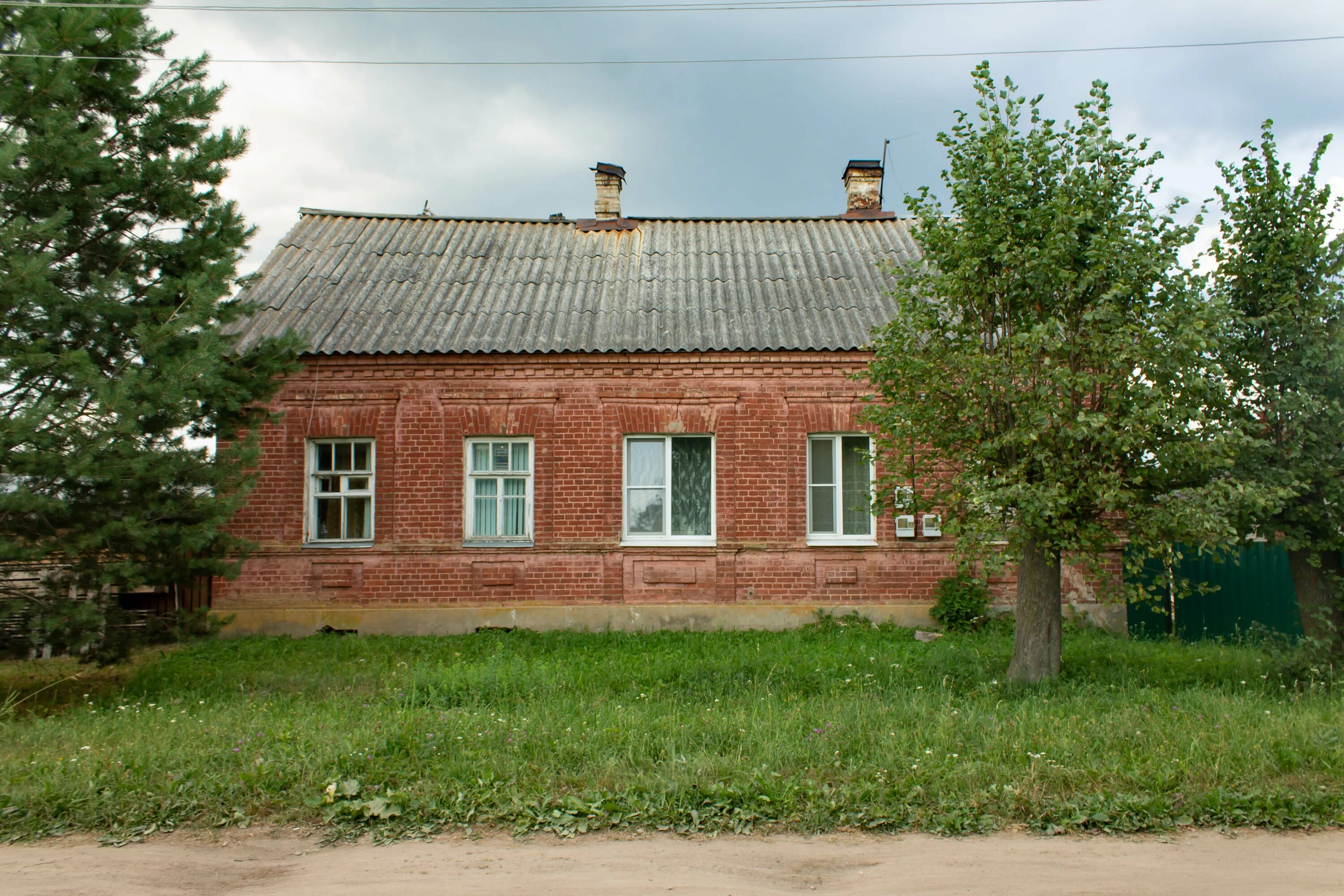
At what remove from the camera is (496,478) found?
1288cm

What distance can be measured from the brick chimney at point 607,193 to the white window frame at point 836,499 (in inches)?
250

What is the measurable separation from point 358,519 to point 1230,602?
1232 cm

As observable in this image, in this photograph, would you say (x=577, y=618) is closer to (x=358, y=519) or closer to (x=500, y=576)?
(x=500, y=576)

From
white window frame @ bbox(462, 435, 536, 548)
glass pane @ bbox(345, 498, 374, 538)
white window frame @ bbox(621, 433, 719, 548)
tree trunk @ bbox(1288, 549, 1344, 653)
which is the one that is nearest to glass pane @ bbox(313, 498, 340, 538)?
glass pane @ bbox(345, 498, 374, 538)

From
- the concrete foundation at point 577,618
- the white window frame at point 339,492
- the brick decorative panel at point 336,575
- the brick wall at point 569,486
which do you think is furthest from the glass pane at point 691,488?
the brick decorative panel at point 336,575

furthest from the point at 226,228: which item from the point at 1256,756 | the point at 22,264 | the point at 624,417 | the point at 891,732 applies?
the point at 1256,756

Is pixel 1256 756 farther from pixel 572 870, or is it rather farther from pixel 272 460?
pixel 272 460

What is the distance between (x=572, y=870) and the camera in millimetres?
4562

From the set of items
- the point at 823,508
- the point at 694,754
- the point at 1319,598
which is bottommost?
the point at 694,754

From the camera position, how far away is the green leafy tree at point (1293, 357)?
7.40 metres

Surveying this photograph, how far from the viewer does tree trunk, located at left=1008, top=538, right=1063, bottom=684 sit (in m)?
8.10

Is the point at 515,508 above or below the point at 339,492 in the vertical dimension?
below

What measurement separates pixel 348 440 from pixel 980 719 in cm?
974

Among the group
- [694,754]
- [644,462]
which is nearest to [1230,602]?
[644,462]
